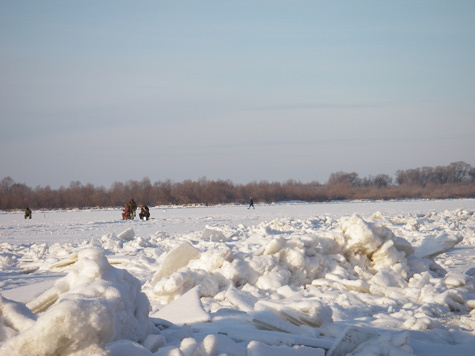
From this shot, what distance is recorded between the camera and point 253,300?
15.0ft

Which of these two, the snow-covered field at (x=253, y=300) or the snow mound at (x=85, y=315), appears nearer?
the snow mound at (x=85, y=315)

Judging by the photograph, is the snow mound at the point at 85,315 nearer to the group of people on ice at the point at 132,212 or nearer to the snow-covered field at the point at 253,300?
the snow-covered field at the point at 253,300

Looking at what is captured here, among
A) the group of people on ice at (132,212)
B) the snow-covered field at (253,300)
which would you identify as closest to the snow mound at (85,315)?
the snow-covered field at (253,300)

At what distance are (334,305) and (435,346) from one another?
135 centimetres

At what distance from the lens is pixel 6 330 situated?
2.28 meters

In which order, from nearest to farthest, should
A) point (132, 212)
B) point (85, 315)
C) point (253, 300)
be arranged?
point (85, 315) < point (253, 300) < point (132, 212)

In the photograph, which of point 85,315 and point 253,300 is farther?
point 253,300

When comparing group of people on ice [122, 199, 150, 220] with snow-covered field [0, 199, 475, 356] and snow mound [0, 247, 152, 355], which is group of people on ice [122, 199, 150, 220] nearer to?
snow-covered field [0, 199, 475, 356]

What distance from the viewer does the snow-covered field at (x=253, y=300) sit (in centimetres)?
224

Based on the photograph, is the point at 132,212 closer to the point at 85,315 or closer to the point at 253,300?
the point at 253,300

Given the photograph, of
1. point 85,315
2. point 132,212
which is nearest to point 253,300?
point 85,315

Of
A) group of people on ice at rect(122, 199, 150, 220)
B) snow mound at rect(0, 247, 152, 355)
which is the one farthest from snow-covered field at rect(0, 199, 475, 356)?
group of people on ice at rect(122, 199, 150, 220)

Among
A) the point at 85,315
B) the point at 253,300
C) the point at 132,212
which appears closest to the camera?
the point at 85,315

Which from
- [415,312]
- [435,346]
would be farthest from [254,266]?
[435,346]
